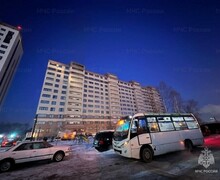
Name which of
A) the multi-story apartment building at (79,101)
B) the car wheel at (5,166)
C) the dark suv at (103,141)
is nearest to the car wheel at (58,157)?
the car wheel at (5,166)

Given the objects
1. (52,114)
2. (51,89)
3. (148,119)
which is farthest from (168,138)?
(51,89)

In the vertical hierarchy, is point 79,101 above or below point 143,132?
above

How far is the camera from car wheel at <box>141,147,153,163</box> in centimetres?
627

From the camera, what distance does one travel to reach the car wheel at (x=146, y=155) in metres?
6.27

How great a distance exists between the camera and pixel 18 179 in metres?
4.82

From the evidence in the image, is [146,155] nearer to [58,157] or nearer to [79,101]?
[58,157]

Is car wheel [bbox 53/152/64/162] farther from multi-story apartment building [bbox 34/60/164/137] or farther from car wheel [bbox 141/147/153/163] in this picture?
multi-story apartment building [bbox 34/60/164/137]

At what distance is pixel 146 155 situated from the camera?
21.0ft

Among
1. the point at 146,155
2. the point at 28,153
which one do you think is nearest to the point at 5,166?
the point at 28,153

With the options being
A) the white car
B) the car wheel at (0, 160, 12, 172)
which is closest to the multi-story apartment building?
the white car

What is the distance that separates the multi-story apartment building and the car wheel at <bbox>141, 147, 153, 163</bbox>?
4630 cm

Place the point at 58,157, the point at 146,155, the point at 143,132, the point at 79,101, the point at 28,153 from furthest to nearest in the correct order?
the point at 79,101 < the point at 58,157 < the point at 28,153 < the point at 143,132 < the point at 146,155

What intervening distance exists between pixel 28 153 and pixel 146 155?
7.11m

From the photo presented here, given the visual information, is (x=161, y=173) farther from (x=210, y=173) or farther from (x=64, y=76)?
(x=64, y=76)
